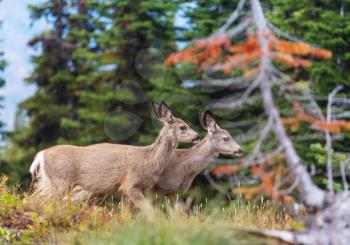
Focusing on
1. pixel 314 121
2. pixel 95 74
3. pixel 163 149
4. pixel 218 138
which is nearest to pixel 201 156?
pixel 218 138

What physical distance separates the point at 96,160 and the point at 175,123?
165 cm

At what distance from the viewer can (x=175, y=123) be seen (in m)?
13.3

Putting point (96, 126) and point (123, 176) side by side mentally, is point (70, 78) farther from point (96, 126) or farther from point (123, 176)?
point (123, 176)

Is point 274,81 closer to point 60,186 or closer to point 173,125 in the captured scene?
point 60,186

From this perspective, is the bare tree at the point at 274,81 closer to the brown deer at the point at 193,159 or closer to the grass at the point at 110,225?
the grass at the point at 110,225

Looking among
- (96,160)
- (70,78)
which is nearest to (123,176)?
(96,160)

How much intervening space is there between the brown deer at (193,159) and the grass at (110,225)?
7.24ft

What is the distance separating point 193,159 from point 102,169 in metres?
1.96

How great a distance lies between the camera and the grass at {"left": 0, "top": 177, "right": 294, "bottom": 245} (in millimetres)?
7004

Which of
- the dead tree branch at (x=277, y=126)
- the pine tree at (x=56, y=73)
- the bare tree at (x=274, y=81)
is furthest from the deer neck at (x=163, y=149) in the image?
the pine tree at (x=56, y=73)

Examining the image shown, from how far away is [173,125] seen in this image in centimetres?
1329

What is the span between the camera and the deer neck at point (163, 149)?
1280cm

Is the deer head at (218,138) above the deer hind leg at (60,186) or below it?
above

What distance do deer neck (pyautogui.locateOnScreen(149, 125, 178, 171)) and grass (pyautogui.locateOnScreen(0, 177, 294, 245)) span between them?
2234 mm
